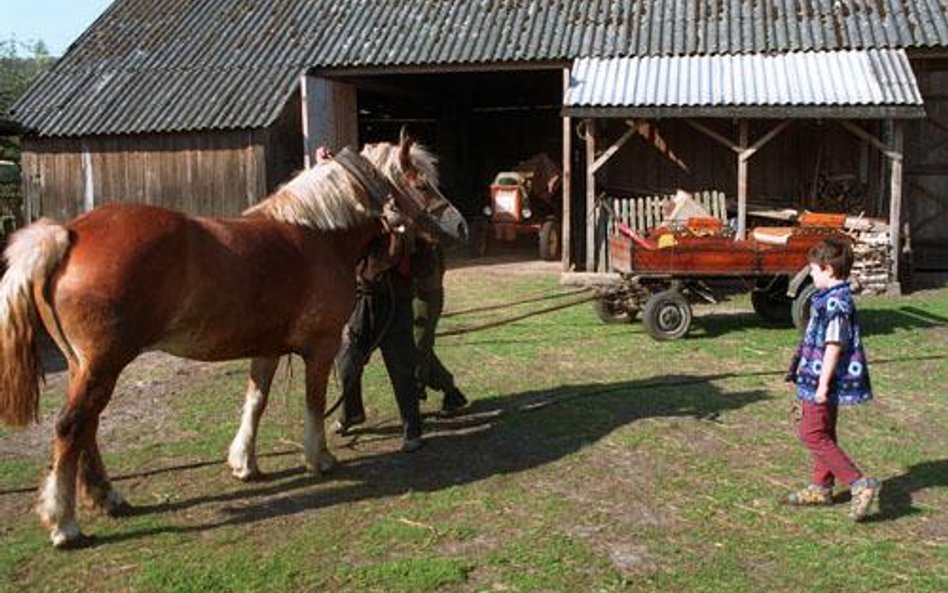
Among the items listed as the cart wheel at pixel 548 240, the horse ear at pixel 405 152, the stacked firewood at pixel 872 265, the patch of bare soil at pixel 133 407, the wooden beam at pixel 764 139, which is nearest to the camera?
the horse ear at pixel 405 152

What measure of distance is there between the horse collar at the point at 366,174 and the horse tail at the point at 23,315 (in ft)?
5.26

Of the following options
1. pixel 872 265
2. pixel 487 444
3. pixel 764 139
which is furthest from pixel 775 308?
pixel 487 444

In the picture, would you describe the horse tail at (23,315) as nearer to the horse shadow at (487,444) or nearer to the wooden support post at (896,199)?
the horse shadow at (487,444)

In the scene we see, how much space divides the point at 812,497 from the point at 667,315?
14.9ft

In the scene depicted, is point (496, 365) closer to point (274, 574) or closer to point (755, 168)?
point (274, 574)

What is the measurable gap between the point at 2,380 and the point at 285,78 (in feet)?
37.6

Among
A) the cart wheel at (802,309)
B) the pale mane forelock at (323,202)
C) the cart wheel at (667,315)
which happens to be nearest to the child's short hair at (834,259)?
the pale mane forelock at (323,202)

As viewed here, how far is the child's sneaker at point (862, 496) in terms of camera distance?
448 centimetres

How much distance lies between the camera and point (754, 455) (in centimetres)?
559

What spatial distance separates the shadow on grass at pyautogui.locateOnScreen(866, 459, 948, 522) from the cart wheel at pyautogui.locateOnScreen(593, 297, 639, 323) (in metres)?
4.75

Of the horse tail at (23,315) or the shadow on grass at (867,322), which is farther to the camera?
the shadow on grass at (867,322)

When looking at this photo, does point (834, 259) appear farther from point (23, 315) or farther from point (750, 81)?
point (750, 81)

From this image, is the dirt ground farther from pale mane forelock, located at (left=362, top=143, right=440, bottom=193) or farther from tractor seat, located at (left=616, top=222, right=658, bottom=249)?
tractor seat, located at (left=616, top=222, right=658, bottom=249)

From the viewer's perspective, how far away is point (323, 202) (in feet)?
17.1
